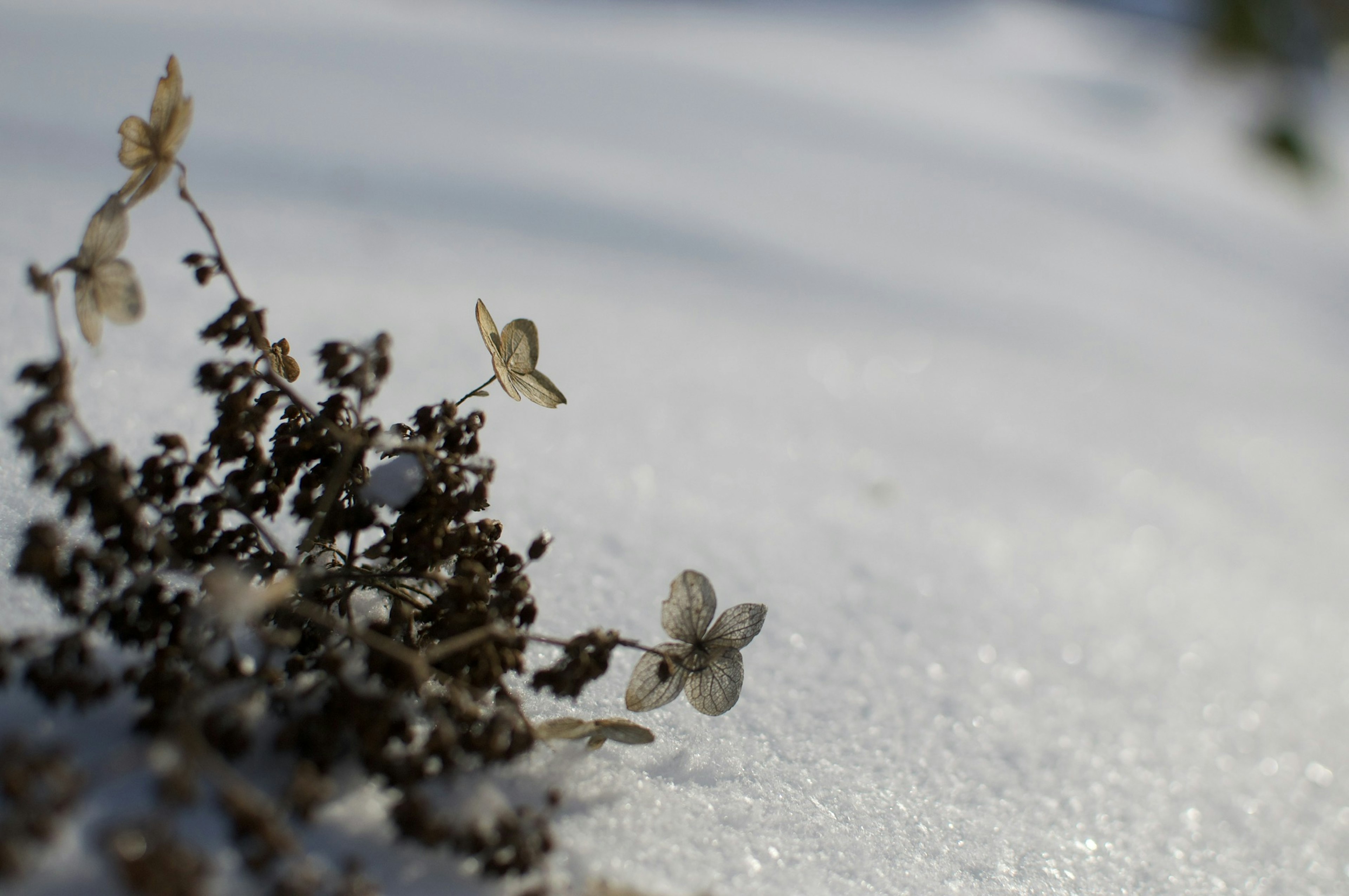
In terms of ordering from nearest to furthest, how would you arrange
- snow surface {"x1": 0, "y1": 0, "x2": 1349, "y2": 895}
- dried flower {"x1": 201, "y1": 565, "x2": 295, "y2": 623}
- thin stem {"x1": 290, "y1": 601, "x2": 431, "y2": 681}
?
dried flower {"x1": 201, "y1": 565, "x2": 295, "y2": 623}
thin stem {"x1": 290, "y1": 601, "x2": 431, "y2": 681}
snow surface {"x1": 0, "y1": 0, "x2": 1349, "y2": 895}

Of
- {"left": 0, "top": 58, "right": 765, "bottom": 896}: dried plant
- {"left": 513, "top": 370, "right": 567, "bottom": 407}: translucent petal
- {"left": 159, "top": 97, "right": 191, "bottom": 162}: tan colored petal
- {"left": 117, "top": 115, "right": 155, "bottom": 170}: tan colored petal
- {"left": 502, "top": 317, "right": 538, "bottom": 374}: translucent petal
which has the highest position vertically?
{"left": 502, "top": 317, "right": 538, "bottom": 374}: translucent petal

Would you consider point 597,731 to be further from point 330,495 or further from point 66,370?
point 66,370

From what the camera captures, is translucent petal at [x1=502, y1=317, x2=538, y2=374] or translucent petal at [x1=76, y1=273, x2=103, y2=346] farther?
translucent petal at [x1=502, y1=317, x2=538, y2=374]

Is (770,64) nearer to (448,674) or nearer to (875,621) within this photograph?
(875,621)

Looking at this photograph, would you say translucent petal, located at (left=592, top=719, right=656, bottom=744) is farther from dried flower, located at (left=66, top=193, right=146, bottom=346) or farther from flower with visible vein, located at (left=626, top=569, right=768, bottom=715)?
dried flower, located at (left=66, top=193, right=146, bottom=346)

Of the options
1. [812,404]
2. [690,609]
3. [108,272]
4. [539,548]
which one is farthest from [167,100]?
[812,404]

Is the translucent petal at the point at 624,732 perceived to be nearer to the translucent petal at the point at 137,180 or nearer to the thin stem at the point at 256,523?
the thin stem at the point at 256,523

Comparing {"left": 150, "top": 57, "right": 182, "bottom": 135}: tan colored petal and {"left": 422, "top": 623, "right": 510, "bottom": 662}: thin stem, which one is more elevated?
{"left": 150, "top": 57, "right": 182, "bottom": 135}: tan colored petal

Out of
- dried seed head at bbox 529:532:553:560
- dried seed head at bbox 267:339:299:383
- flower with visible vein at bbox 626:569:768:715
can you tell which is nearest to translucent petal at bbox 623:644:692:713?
flower with visible vein at bbox 626:569:768:715

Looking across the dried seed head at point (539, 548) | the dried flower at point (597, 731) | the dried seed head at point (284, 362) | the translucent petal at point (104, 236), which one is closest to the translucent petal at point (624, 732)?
the dried flower at point (597, 731)
